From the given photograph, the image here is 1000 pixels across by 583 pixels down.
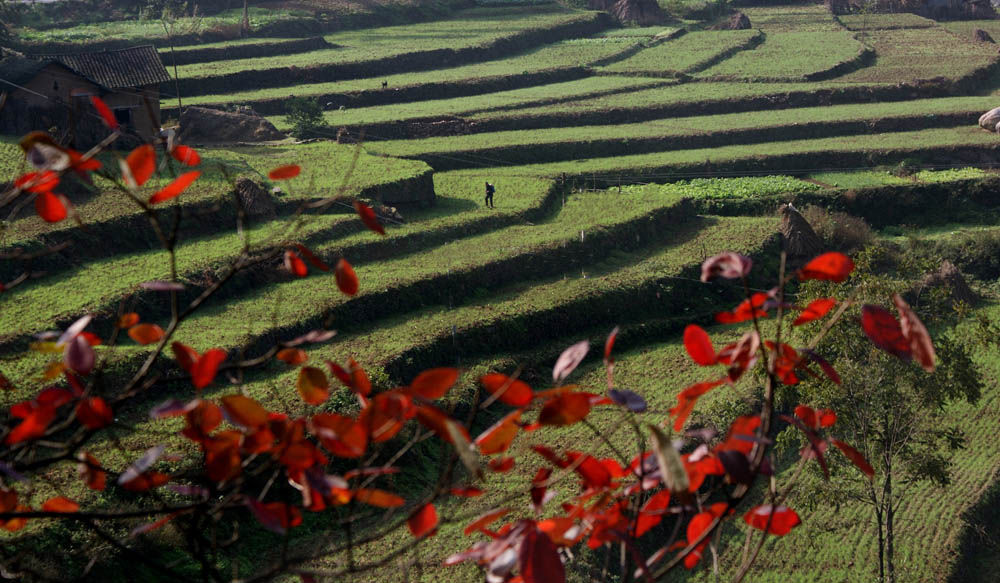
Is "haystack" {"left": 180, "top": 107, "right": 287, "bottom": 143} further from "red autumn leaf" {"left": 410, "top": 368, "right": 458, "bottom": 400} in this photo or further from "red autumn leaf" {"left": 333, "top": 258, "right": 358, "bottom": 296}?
"red autumn leaf" {"left": 410, "top": 368, "right": 458, "bottom": 400}

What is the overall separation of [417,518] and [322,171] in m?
19.7

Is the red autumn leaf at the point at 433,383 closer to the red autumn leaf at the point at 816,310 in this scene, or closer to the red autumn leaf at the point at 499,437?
the red autumn leaf at the point at 499,437

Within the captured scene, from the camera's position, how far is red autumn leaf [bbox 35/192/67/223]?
114 inches

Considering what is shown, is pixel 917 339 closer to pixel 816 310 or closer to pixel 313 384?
pixel 816 310

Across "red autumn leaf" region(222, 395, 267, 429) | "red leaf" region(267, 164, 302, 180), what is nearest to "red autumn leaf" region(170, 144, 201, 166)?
"red leaf" region(267, 164, 302, 180)

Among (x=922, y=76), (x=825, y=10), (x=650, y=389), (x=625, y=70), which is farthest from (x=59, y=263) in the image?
(x=825, y=10)

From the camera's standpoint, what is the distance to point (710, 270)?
2.56m

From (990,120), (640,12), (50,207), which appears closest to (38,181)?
(50,207)

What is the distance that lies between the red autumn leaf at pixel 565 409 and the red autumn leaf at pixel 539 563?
31 cm

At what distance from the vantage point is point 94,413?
9.11ft

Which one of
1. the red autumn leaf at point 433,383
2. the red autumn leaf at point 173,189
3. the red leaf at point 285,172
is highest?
the red autumn leaf at point 173,189

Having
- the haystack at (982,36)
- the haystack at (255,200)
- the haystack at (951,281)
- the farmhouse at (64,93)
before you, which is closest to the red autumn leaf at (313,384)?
the haystack at (255,200)

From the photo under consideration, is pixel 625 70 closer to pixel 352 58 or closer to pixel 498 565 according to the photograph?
pixel 352 58

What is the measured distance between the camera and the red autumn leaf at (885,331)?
8.13 ft
